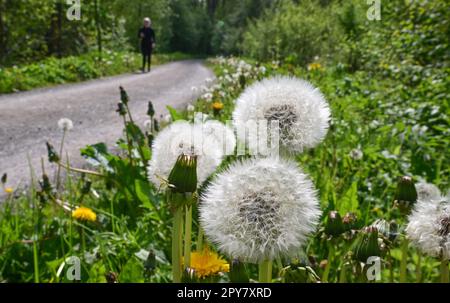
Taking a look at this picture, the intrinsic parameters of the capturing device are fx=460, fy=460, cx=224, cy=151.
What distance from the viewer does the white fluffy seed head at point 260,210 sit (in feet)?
2.38

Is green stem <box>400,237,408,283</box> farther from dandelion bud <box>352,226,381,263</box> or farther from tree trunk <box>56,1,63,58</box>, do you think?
tree trunk <box>56,1,63,58</box>

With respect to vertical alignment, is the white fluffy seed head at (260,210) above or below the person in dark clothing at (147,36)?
below

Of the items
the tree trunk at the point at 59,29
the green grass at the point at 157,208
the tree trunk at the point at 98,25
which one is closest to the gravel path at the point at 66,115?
the green grass at the point at 157,208

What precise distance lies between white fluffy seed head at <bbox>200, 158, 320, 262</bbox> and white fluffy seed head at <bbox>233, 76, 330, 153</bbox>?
224 millimetres

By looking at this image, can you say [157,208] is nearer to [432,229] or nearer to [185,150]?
[185,150]

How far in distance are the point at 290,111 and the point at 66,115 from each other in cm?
546

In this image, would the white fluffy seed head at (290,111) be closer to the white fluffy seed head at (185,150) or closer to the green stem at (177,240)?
the white fluffy seed head at (185,150)

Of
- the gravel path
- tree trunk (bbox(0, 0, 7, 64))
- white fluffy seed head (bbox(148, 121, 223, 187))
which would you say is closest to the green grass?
white fluffy seed head (bbox(148, 121, 223, 187))

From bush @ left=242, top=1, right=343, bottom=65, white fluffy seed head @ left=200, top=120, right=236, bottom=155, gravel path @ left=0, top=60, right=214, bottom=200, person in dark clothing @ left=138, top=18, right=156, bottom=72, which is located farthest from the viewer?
bush @ left=242, top=1, right=343, bottom=65

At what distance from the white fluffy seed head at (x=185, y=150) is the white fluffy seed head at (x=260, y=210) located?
22cm

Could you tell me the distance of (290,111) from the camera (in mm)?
1052

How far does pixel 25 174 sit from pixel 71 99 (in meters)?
4.09

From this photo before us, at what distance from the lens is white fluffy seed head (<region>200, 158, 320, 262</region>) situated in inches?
28.6
